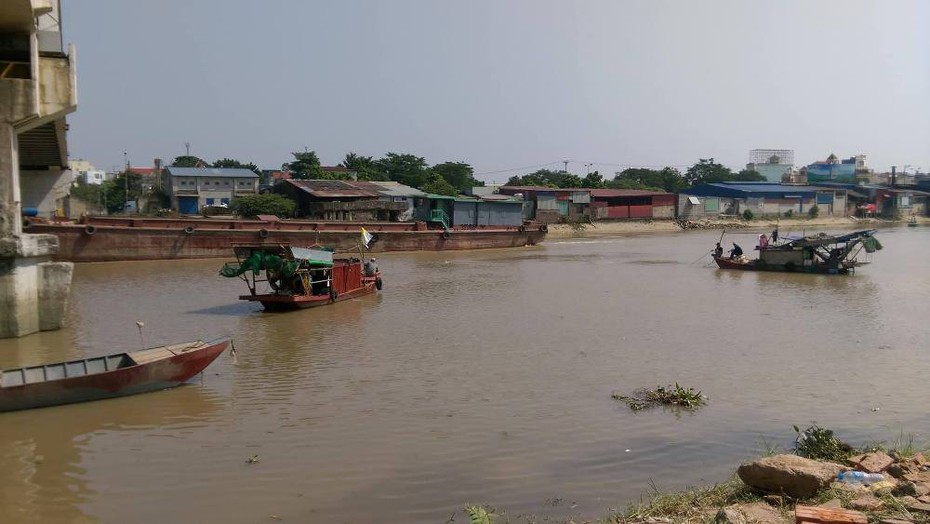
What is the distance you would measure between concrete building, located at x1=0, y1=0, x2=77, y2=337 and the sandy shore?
44993 mm

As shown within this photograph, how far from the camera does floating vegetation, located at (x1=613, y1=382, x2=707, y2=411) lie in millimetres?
10891

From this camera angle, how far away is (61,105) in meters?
15.8

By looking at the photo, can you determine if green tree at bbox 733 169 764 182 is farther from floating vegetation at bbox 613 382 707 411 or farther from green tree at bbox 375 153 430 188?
floating vegetation at bbox 613 382 707 411

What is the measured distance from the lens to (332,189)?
172 ft

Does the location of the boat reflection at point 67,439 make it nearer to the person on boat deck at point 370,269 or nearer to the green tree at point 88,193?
the person on boat deck at point 370,269

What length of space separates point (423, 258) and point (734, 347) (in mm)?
25861

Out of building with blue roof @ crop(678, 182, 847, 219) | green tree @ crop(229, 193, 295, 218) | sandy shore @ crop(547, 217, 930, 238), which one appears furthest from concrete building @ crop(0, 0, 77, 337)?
building with blue roof @ crop(678, 182, 847, 219)

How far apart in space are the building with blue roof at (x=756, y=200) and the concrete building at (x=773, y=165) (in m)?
25.7

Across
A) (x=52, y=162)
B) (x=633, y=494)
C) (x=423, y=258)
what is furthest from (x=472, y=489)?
(x=423, y=258)

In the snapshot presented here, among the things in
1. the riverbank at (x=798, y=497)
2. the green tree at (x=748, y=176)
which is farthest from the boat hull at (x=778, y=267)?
the green tree at (x=748, y=176)

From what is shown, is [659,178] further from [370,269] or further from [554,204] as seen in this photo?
[370,269]

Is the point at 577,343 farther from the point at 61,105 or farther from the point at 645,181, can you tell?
the point at 645,181

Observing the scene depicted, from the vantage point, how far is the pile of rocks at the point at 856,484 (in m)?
5.77

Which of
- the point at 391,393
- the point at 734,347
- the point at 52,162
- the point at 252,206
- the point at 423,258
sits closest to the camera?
the point at 391,393
